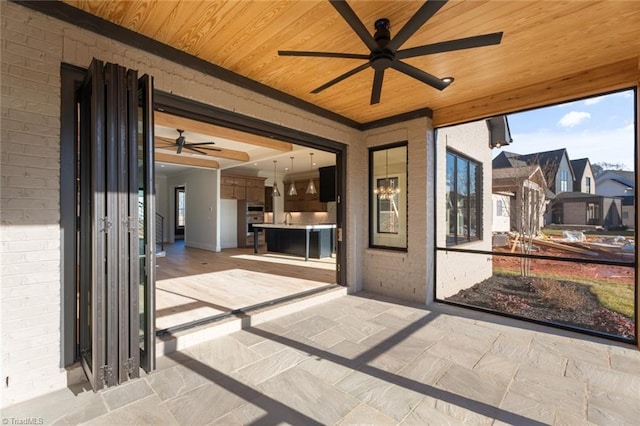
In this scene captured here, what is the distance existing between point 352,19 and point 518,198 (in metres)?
6.63

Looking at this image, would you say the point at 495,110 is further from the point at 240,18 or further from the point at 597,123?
the point at 240,18

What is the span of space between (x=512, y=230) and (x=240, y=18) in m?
7.05

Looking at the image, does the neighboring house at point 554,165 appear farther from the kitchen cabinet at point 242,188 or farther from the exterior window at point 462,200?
the kitchen cabinet at point 242,188

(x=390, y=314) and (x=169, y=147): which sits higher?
(x=169, y=147)

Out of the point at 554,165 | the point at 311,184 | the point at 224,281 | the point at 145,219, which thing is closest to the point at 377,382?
the point at 145,219

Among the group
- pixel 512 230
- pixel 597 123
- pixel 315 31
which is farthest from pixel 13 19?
pixel 512 230

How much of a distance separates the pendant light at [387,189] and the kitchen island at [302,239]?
2.86 m

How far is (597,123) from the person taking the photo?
4590 millimetres

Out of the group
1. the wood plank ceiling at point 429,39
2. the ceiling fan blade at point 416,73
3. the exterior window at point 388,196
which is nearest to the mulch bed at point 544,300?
the exterior window at point 388,196

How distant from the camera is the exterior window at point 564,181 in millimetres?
5016

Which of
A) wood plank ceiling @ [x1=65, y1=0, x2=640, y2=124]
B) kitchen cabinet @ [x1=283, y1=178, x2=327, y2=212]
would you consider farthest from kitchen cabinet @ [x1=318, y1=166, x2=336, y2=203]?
wood plank ceiling @ [x1=65, y1=0, x2=640, y2=124]

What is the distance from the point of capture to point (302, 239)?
25.1 feet

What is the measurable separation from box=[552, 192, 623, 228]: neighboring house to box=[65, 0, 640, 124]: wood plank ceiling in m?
1.77

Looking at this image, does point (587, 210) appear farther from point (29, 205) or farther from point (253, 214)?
point (253, 214)
